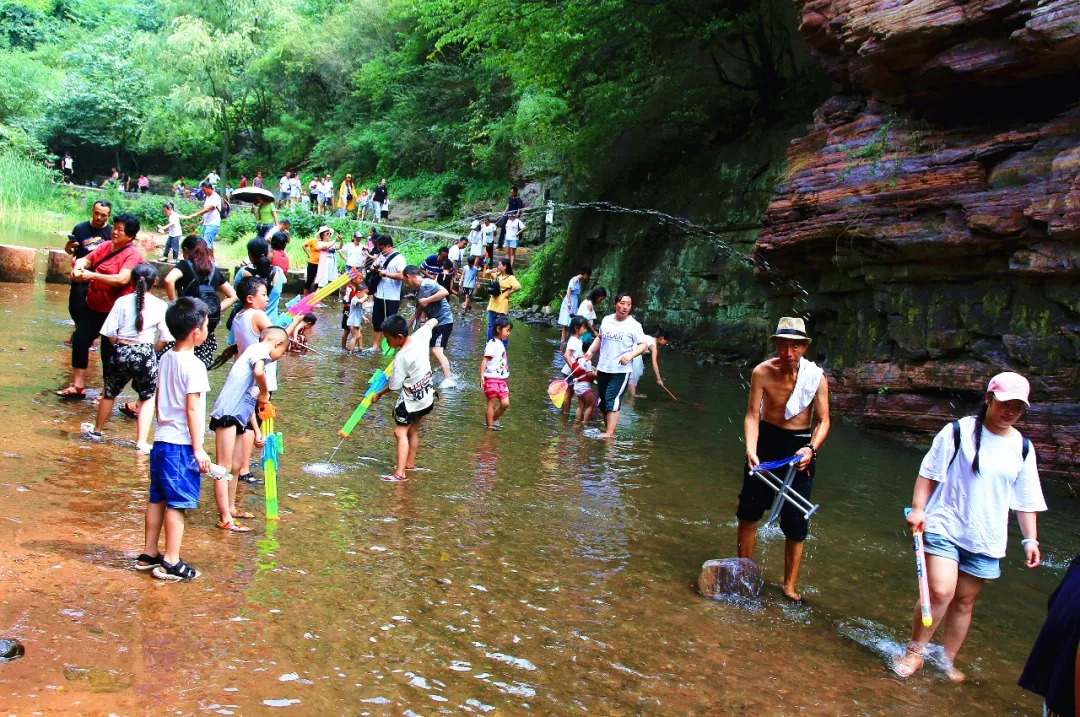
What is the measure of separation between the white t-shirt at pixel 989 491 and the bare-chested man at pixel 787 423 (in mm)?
978

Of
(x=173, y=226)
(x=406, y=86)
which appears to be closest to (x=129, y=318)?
(x=173, y=226)

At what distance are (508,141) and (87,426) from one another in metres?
30.2

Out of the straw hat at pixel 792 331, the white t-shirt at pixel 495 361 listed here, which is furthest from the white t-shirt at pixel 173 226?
the straw hat at pixel 792 331

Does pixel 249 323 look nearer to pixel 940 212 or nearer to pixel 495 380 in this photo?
pixel 495 380

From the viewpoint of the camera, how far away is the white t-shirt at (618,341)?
1088 centimetres

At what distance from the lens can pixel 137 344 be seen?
7.49 m

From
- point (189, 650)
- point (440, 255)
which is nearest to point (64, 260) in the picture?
point (440, 255)

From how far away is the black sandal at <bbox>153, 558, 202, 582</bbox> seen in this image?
5.10 metres

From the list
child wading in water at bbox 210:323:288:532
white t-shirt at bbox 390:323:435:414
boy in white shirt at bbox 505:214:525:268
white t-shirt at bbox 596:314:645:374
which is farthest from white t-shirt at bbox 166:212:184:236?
child wading in water at bbox 210:323:288:532

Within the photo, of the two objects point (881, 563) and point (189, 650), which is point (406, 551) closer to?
point (189, 650)

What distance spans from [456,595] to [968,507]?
305 centimetres

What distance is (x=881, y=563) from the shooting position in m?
7.28

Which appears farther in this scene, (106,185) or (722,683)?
(106,185)

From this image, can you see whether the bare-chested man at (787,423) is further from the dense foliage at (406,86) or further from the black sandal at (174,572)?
the dense foliage at (406,86)
